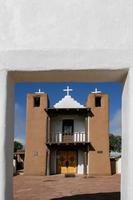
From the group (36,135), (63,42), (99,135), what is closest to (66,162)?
(36,135)

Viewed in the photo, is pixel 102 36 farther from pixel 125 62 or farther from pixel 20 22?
pixel 20 22

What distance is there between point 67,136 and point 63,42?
Answer: 98.6ft

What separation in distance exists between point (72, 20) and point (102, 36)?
1.43 feet

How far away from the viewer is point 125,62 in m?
4.72

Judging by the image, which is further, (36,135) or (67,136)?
(67,136)

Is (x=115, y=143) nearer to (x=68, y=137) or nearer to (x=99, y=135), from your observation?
(x=68, y=137)

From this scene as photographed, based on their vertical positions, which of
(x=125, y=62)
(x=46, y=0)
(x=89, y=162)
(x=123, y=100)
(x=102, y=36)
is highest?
(x=46, y=0)

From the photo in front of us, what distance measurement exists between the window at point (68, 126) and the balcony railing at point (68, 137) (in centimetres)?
29

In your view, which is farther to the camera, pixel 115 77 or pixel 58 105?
pixel 58 105

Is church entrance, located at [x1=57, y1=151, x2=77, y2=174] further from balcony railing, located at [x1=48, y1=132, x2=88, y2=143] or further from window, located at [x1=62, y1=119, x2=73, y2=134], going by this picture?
window, located at [x1=62, y1=119, x2=73, y2=134]

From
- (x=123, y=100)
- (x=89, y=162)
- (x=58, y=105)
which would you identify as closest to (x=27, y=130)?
(x=58, y=105)

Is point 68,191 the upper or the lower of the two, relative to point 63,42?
lower

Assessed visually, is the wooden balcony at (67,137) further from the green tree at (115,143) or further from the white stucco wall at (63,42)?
the green tree at (115,143)

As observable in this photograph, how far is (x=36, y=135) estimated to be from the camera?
34062 mm
